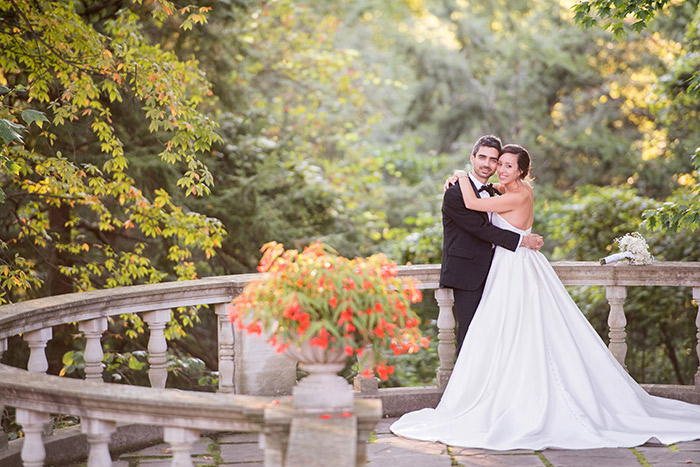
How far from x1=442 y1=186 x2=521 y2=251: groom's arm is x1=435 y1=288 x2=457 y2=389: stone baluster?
59 cm

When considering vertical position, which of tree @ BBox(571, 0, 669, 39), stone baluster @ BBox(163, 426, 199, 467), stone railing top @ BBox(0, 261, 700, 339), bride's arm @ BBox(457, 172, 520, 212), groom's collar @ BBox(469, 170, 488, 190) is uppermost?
tree @ BBox(571, 0, 669, 39)

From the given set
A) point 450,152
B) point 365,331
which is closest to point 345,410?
point 365,331

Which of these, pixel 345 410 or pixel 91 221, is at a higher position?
pixel 91 221

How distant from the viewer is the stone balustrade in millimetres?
3496

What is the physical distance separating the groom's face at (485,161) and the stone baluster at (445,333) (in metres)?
0.94

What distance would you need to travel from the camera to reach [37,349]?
4.95 m

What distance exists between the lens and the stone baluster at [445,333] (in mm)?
6320

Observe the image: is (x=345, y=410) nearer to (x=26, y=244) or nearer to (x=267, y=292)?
(x=267, y=292)

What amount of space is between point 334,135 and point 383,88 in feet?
27.2

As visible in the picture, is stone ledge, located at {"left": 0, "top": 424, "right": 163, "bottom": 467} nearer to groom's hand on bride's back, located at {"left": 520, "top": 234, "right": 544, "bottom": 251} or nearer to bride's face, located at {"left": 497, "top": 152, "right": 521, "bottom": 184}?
groom's hand on bride's back, located at {"left": 520, "top": 234, "right": 544, "bottom": 251}

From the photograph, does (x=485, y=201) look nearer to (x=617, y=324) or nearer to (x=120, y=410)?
(x=617, y=324)

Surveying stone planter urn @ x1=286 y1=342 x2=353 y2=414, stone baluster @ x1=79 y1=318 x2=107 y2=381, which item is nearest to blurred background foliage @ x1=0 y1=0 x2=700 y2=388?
stone baluster @ x1=79 y1=318 x2=107 y2=381

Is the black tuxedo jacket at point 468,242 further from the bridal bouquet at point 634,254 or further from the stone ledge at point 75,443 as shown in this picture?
the stone ledge at point 75,443

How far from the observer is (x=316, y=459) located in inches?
122
